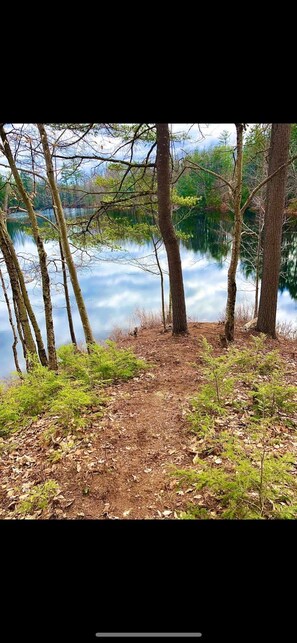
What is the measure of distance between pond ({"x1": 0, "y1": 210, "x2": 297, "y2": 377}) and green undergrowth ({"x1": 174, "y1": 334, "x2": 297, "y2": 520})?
3.50 meters

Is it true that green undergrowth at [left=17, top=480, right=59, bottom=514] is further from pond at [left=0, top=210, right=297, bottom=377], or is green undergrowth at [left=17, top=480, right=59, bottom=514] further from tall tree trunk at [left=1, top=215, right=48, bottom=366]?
pond at [left=0, top=210, right=297, bottom=377]

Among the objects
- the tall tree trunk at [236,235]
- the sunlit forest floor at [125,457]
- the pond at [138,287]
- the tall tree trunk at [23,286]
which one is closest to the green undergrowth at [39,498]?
the sunlit forest floor at [125,457]

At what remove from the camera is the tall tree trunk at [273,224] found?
4.51 metres

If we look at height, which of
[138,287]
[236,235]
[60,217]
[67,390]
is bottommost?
[138,287]

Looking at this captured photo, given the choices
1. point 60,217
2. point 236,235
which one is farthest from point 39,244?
point 236,235

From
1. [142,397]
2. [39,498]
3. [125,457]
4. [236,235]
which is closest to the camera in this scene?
[39,498]

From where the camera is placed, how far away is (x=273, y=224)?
4914 mm

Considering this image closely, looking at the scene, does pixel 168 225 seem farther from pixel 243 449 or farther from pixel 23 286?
pixel 243 449

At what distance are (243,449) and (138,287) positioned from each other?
10424 millimetres

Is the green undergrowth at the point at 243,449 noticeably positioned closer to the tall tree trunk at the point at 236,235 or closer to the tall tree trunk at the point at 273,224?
the tall tree trunk at the point at 236,235

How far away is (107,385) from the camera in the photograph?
370 cm
